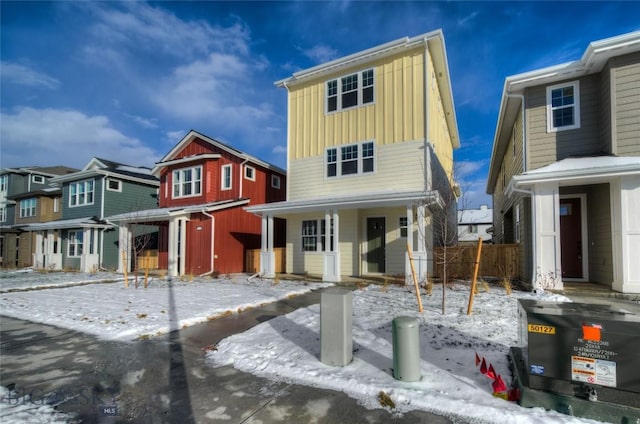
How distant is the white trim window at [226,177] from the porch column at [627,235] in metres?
15.5

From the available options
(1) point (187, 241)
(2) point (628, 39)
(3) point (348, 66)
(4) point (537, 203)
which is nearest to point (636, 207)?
(4) point (537, 203)

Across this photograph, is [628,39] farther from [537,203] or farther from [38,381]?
[38,381]

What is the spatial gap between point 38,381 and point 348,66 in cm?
1350

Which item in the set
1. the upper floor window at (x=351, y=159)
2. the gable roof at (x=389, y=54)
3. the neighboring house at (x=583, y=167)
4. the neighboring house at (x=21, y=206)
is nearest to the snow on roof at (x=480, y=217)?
the gable roof at (x=389, y=54)

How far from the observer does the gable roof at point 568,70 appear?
355 inches

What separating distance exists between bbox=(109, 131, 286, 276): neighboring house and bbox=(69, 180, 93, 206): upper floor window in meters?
5.60

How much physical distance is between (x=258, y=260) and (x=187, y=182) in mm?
6472

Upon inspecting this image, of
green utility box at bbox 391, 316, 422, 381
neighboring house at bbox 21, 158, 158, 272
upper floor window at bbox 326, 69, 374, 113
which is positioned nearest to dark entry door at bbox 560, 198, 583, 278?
upper floor window at bbox 326, 69, 374, 113

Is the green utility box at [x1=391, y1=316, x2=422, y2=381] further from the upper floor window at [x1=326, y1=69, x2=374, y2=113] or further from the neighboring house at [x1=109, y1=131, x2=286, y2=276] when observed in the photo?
the neighboring house at [x1=109, y1=131, x2=286, y2=276]

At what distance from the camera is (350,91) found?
14.1 meters

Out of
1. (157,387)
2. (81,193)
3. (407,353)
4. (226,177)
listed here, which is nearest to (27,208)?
(81,193)

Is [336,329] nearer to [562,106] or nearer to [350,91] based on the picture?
[562,106]

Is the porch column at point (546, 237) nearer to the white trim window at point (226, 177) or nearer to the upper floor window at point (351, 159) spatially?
the upper floor window at point (351, 159)

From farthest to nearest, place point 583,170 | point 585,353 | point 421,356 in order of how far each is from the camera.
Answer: point 583,170 < point 421,356 < point 585,353
